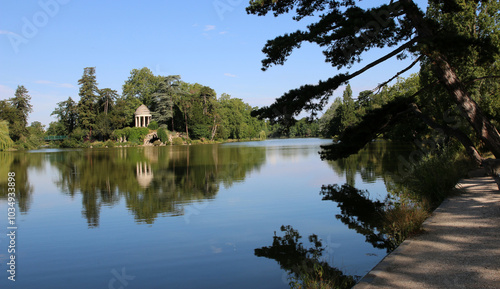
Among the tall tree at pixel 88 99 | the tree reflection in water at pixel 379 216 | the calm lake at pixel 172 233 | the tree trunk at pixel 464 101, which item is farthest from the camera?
the tall tree at pixel 88 99

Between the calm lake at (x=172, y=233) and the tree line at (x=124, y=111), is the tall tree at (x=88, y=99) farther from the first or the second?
the calm lake at (x=172, y=233)

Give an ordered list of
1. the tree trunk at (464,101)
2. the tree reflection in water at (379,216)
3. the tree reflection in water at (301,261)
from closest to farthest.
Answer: the tree reflection in water at (301,261)
the tree reflection in water at (379,216)
the tree trunk at (464,101)

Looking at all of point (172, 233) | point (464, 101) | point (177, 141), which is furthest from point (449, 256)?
point (177, 141)

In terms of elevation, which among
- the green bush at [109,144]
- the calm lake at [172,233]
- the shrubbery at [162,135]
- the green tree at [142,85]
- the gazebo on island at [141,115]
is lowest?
the calm lake at [172,233]

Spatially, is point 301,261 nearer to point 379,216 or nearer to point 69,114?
point 379,216

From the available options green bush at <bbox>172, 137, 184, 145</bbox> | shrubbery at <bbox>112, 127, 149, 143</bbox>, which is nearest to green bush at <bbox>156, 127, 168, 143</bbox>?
green bush at <bbox>172, 137, 184, 145</bbox>

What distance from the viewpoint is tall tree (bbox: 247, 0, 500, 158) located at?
8.37 m

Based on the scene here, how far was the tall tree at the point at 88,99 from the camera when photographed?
66.0 meters

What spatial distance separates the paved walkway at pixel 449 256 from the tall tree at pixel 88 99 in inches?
2654

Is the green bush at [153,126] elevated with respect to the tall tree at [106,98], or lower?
lower

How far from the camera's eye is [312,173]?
1817cm

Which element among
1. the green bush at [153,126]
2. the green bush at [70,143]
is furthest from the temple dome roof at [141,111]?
the green bush at [70,143]

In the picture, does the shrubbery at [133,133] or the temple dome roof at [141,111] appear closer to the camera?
the shrubbery at [133,133]

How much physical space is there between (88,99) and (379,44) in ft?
220
